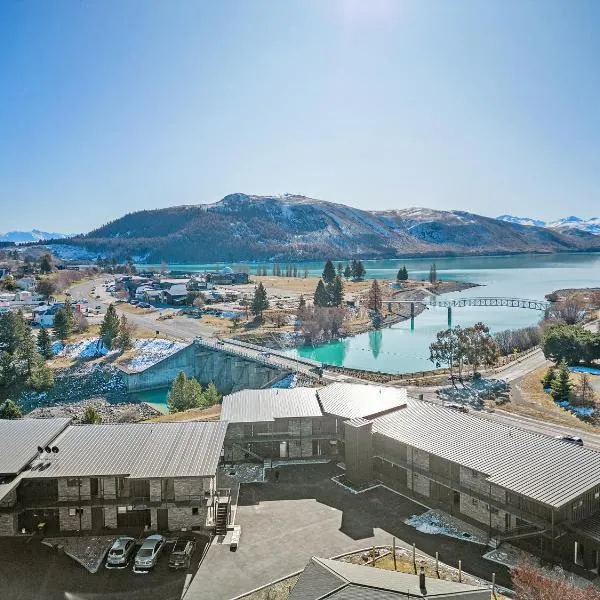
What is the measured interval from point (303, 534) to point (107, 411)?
130 feet

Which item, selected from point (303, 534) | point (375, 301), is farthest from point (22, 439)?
point (375, 301)

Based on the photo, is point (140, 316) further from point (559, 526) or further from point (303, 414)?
point (559, 526)

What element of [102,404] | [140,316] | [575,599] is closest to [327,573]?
[575,599]

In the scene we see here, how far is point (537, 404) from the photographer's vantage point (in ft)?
149

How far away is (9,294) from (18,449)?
319 feet

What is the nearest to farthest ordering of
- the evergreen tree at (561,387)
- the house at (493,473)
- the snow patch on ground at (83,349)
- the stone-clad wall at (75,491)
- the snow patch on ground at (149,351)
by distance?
the house at (493,473) → the stone-clad wall at (75,491) → the evergreen tree at (561,387) → the snow patch on ground at (149,351) → the snow patch on ground at (83,349)

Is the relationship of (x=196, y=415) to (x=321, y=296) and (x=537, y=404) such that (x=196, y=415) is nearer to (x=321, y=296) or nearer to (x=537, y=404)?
(x=537, y=404)

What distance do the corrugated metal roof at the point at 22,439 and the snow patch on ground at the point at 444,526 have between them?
1777 centimetres

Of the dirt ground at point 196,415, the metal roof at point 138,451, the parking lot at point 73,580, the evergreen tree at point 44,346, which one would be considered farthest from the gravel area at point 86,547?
the evergreen tree at point 44,346

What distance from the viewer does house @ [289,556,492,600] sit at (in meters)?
15.3

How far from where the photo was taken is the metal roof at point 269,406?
3309 cm

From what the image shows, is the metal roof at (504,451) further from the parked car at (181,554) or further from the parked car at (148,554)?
the parked car at (148,554)

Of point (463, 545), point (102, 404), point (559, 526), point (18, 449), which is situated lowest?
point (102, 404)

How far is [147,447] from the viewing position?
2688 centimetres
